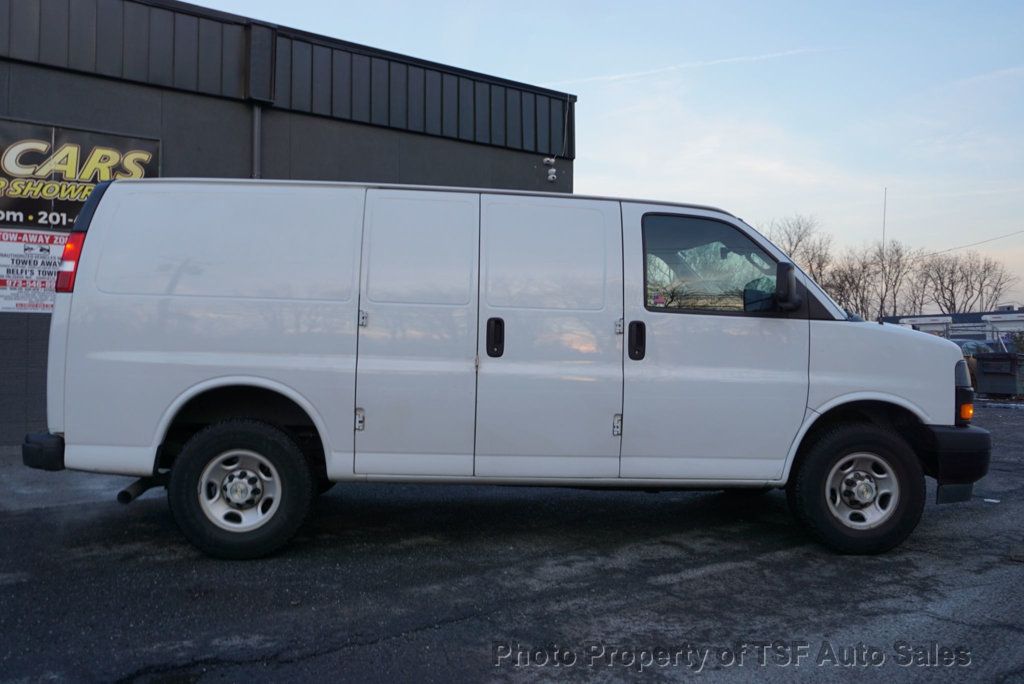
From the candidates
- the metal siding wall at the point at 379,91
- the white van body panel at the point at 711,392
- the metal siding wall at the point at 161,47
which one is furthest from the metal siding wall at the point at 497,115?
the white van body panel at the point at 711,392

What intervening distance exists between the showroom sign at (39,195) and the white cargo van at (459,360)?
476cm

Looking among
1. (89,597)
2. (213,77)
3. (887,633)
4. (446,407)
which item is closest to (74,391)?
(89,597)

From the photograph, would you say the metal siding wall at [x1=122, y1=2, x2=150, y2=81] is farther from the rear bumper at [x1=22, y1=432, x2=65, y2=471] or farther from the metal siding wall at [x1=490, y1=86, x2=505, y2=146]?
the rear bumper at [x1=22, y1=432, x2=65, y2=471]

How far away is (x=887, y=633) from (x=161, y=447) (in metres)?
4.19

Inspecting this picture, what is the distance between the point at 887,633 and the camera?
13.0 ft

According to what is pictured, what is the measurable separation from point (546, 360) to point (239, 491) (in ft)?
6.70

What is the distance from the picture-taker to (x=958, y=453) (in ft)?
17.1

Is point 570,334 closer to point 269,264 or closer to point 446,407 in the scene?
point 446,407

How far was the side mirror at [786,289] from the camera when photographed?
509 centimetres

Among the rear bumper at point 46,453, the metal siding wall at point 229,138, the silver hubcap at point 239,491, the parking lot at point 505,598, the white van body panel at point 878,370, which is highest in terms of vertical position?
the metal siding wall at point 229,138

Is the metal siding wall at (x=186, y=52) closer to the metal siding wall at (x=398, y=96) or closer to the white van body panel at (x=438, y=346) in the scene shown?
the metal siding wall at (x=398, y=96)

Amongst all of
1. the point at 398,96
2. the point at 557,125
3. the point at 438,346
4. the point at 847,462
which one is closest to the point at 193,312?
the point at 438,346

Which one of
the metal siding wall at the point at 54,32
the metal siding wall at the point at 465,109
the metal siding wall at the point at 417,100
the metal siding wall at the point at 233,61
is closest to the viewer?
the metal siding wall at the point at 54,32

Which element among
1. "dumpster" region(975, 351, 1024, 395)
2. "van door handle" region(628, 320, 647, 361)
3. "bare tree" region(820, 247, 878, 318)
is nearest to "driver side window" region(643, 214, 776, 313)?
"van door handle" region(628, 320, 647, 361)
